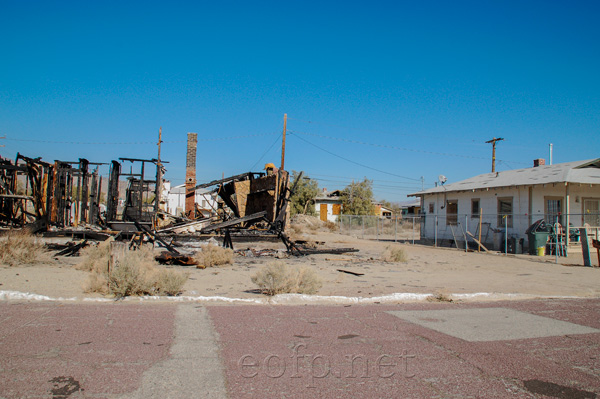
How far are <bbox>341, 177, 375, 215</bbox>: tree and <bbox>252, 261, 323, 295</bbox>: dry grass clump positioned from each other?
50.2 meters

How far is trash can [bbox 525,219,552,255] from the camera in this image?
1983 centimetres

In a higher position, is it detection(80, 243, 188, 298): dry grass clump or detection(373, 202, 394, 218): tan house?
detection(373, 202, 394, 218): tan house

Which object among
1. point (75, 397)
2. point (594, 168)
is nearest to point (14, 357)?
point (75, 397)

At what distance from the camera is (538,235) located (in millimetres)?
19812

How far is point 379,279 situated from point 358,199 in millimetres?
48232

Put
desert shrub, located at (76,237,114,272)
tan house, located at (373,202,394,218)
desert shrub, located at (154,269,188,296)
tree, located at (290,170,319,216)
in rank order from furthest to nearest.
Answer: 1. tan house, located at (373,202,394,218)
2. tree, located at (290,170,319,216)
3. desert shrub, located at (76,237,114,272)
4. desert shrub, located at (154,269,188,296)

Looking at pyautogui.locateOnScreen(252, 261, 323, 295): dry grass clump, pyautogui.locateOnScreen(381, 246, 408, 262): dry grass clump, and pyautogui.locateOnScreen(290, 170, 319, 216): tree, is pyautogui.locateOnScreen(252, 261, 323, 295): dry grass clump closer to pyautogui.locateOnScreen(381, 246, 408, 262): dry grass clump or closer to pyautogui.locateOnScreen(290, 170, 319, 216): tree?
pyautogui.locateOnScreen(381, 246, 408, 262): dry grass clump

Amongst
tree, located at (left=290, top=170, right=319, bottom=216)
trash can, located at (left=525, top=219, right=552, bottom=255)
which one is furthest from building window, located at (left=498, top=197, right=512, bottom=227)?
tree, located at (left=290, top=170, right=319, bottom=216)

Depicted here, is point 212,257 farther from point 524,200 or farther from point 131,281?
point 524,200

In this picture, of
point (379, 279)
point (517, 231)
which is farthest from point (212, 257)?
point (517, 231)

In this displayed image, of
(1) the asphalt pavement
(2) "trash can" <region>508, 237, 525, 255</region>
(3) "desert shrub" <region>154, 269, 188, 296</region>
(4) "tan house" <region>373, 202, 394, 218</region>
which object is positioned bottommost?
(1) the asphalt pavement

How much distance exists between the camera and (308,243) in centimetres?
2023

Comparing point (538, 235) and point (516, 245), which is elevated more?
point (538, 235)

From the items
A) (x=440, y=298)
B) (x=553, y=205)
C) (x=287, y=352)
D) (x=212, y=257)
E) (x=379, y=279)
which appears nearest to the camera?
(x=287, y=352)
